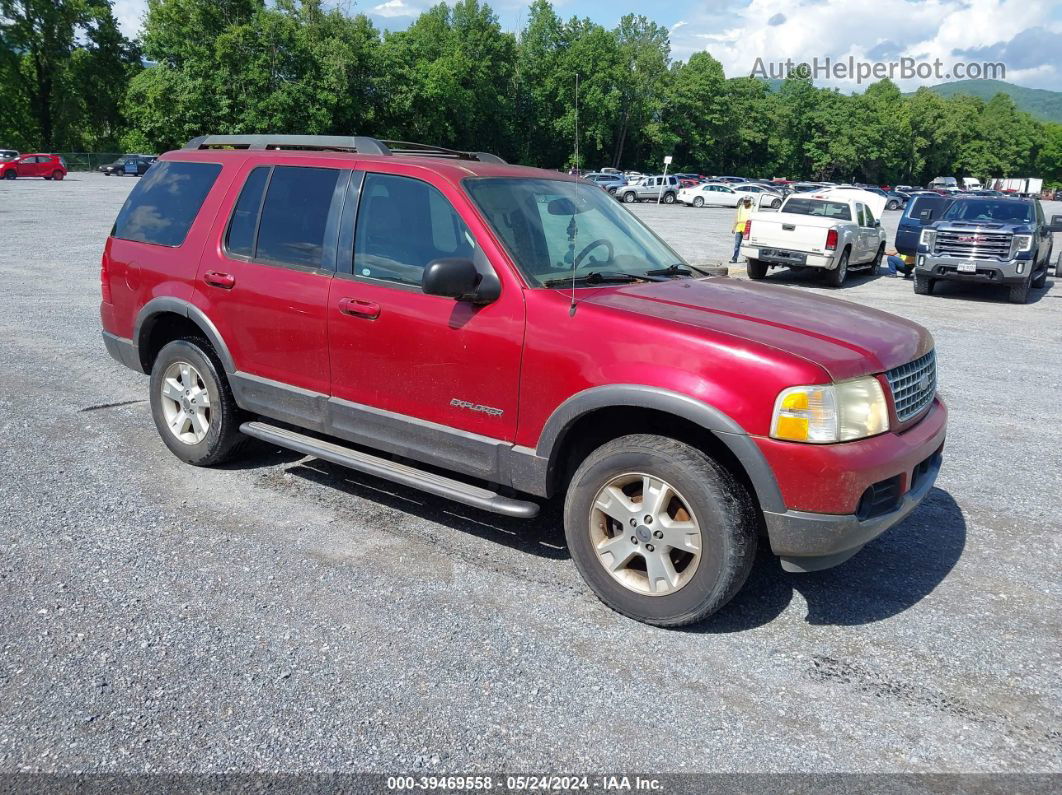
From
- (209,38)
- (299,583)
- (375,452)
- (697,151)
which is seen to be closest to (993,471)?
(375,452)

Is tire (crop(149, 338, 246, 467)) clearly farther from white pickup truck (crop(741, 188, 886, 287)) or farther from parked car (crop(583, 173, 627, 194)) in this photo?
parked car (crop(583, 173, 627, 194))

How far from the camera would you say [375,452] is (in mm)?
5164

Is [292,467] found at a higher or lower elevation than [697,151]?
lower

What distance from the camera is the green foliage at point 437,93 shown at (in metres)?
60.0

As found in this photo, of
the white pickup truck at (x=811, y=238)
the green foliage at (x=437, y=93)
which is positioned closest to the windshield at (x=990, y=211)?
the white pickup truck at (x=811, y=238)

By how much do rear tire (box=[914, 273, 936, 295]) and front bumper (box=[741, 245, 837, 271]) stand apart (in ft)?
4.82

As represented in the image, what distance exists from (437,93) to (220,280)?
65898mm

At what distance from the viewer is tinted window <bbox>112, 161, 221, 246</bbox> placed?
5.36m

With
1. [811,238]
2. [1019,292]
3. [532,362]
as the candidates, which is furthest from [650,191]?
[532,362]

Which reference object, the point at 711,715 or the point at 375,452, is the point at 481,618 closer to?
the point at 711,715

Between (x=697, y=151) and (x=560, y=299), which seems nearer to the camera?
(x=560, y=299)

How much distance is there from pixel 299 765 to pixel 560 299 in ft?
6.97

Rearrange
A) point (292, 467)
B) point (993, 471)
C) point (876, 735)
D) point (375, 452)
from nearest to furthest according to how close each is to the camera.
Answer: point (876, 735), point (375, 452), point (292, 467), point (993, 471)

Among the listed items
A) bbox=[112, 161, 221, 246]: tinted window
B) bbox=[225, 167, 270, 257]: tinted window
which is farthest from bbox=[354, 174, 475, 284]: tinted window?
bbox=[112, 161, 221, 246]: tinted window
